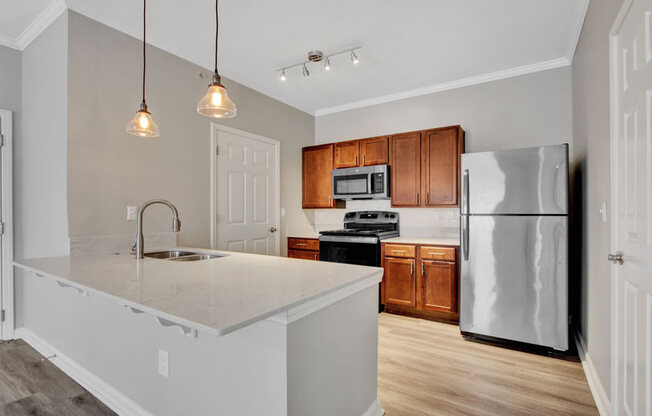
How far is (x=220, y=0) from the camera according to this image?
7.68ft

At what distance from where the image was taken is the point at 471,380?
7.38 ft

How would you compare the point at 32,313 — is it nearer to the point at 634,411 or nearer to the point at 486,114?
the point at 634,411

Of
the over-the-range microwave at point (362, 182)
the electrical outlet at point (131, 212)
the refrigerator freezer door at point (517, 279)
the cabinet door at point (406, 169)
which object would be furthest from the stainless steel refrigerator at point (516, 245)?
the electrical outlet at point (131, 212)

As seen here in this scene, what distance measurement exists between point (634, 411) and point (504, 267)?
1483mm

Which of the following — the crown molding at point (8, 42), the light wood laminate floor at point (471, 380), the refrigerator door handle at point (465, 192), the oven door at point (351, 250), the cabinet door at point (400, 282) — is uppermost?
the crown molding at point (8, 42)

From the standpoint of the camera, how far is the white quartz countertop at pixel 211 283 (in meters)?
1.00

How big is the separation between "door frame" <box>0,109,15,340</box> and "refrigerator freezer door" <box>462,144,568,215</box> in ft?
12.9

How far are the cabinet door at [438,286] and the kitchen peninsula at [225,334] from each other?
1.74 metres

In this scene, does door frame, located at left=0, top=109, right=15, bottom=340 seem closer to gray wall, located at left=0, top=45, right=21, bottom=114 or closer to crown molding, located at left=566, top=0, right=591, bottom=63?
gray wall, located at left=0, top=45, right=21, bottom=114

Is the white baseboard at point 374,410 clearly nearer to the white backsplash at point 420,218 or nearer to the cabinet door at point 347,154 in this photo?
the white backsplash at point 420,218

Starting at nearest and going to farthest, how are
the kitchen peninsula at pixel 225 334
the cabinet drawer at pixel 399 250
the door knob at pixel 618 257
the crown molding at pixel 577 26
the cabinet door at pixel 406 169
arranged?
1. the kitchen peninsula at pixel 225 334
2. the door knob at pixel 618 257
3. the crown molding at pixel 577 26
4. the cabinet drawer at pixel 399 250
5. the cabinet door at pixel 406 169

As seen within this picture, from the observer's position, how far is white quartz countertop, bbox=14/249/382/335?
3.27 ft

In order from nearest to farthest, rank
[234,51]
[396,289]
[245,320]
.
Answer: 1. [245,320]
2. [234,51]
3. [396,289]

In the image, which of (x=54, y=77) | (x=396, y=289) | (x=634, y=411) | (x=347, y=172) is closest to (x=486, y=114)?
(x=347, y=172)
